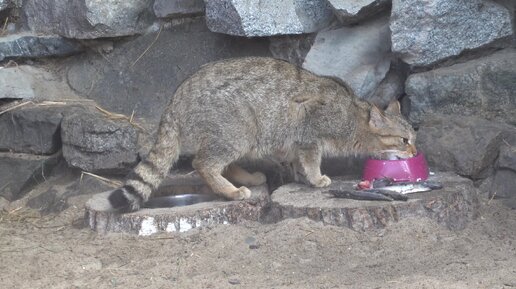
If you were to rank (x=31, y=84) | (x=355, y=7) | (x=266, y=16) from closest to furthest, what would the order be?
(x=355, y=7) → (x=266, y=16) → (x=31, y=84)

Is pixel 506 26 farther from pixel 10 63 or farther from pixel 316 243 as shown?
pixel 10 63

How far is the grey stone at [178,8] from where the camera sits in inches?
298

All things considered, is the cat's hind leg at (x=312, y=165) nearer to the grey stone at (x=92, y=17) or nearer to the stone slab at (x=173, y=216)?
the stone slab at (x=173, y=216)

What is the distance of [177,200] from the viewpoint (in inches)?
254

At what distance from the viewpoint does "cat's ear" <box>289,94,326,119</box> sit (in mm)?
6383

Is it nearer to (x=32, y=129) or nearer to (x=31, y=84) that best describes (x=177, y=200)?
(x=32, y=129)

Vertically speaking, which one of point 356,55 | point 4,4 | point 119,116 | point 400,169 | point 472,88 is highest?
point 4,4

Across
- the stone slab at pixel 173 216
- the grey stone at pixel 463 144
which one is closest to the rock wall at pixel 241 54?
the grey stone at pixel 463 144

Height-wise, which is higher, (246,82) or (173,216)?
(246,82)

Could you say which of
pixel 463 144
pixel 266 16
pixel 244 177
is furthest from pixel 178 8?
pixel 463 144

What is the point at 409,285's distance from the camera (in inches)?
193

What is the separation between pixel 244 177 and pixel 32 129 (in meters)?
1.87

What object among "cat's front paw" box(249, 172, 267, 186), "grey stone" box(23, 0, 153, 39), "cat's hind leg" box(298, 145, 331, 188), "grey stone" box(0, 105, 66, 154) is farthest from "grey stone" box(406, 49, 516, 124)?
"grey stone" box(0, 105, 66, 154)

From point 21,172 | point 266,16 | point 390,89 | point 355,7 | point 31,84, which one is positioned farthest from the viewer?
point 31,84
